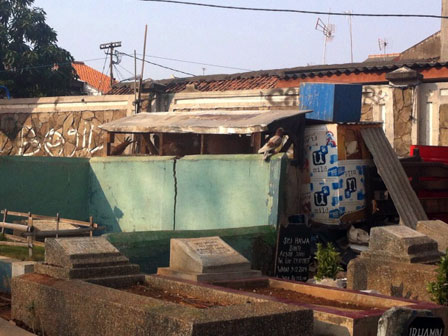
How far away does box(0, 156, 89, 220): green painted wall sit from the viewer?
16.3 meters

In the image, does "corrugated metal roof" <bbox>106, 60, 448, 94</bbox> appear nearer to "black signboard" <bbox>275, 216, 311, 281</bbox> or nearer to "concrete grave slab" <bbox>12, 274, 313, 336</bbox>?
"black signboard" <bbox>275, 216, 311, 281</bbox>

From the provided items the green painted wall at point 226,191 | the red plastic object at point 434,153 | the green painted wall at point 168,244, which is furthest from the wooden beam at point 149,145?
the green painted wall at point 168,244

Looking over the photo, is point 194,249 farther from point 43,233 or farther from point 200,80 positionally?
point 200,80

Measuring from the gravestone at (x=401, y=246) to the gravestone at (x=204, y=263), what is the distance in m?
1.94

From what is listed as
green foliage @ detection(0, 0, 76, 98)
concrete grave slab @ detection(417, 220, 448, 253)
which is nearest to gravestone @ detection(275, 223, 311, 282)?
concrete grave slab @ detection(417, 220, 448, 253)

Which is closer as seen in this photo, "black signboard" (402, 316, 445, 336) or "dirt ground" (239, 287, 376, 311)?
"black signboard" (402, 316, 445, 336)

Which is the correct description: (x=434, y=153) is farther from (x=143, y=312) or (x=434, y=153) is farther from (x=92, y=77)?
(x=92, y=77)

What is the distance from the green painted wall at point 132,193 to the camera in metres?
15.3

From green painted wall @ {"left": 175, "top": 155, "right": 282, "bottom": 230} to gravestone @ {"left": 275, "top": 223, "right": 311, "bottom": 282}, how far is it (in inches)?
30.5

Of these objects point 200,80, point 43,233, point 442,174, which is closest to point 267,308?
point 43,233

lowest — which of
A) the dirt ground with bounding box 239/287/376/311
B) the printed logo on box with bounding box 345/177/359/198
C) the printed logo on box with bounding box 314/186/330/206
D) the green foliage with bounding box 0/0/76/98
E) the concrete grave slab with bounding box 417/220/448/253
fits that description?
the dirt ground with bounding box 239/287/376/311

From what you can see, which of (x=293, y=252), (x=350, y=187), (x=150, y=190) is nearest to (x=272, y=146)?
(x=350, y=187)

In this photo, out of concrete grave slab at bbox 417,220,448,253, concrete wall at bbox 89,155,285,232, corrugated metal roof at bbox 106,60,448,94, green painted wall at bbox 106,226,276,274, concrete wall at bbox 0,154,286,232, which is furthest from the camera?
corrugated metal roof at bbox 106,60,448,94

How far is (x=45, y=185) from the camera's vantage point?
16703 millimetres
